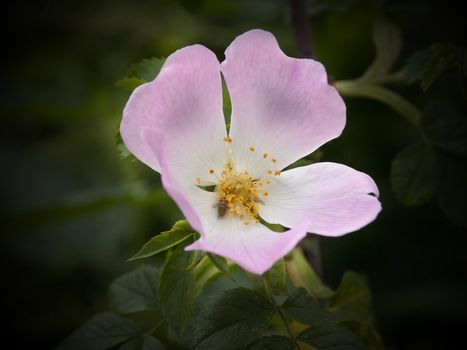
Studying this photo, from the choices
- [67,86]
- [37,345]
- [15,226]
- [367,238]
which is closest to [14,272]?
[15,226]

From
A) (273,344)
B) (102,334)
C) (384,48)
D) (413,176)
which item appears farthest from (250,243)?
(384,48)

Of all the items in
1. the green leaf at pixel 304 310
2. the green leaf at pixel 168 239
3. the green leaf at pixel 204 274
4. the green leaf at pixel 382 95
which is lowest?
the green leaf at pixel 304 310

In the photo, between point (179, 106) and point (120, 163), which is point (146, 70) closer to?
point (179, 106)

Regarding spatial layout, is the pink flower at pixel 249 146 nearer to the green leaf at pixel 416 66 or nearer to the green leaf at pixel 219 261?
the green leaf at pixel 219 261

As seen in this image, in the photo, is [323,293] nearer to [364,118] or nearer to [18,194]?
[364,118]

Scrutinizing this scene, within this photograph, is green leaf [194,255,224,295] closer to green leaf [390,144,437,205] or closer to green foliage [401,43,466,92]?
green leaf [390,144,437,205]

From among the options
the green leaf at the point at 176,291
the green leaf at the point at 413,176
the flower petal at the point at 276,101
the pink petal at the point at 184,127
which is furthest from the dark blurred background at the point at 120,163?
the green leaf at the point at 176,291
